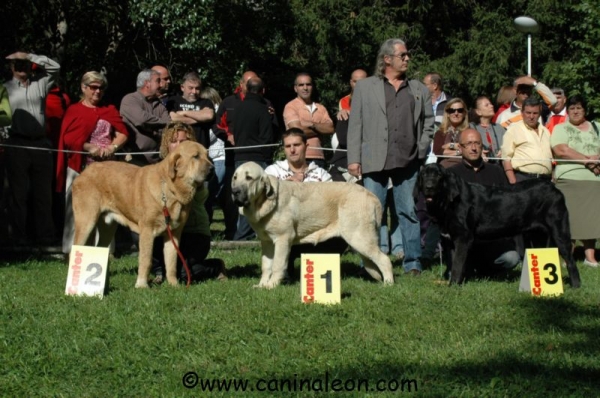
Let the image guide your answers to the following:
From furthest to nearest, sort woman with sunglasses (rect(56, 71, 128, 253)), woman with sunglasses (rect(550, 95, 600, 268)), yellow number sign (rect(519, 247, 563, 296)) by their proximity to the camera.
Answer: woman with sunglasses (rect(550, 95, 600, 268)), woman with sunglasses (rect(56, 71, 128, 253)), yellow number sign (rect(519, 247, 563, 296))

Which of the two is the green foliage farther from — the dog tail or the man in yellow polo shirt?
the dog tail

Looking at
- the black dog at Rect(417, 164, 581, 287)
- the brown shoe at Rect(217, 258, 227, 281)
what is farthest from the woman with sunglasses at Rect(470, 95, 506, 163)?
the brown shoe at Rect(217, 258, 227, 281)

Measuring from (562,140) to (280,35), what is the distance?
55.0ft

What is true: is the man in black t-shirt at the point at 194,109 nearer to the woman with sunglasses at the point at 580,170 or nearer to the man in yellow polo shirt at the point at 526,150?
the man in yellow polo shirt at the point at 526,150

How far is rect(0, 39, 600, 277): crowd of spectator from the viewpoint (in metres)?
9.38

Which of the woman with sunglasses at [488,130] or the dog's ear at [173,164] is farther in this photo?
the woman with sunglasses at [488,130]

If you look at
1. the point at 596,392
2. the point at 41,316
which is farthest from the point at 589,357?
the point at 41,316

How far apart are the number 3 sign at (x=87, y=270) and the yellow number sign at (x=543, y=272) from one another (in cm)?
382

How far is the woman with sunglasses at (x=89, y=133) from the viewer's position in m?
10.3

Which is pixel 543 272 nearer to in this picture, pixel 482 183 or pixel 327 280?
pixel 482 183

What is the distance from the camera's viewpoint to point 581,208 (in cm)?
1083

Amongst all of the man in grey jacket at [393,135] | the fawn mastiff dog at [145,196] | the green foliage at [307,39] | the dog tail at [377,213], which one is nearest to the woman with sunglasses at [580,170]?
the man in grey jacket at [393,135]

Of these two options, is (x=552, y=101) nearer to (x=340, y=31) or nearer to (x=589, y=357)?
(x=589, y=357)

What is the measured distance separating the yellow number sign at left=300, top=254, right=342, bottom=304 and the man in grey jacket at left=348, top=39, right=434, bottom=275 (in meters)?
2.28
